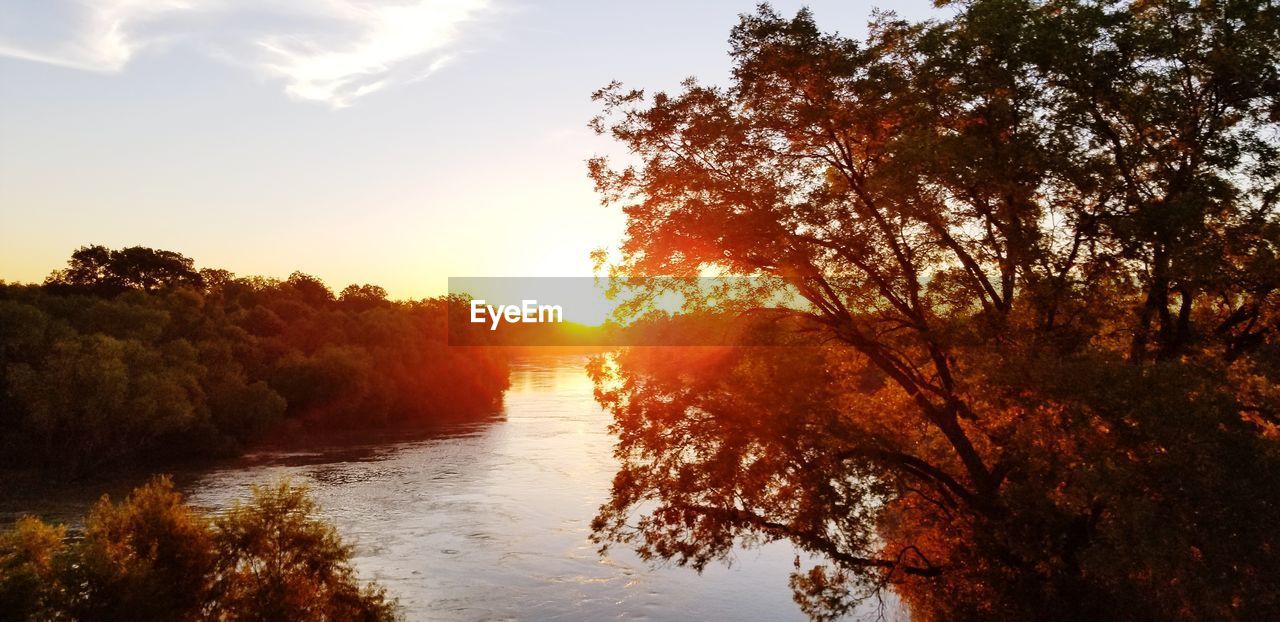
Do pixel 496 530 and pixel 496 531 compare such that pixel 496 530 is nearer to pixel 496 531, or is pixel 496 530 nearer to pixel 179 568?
pixel 496 531

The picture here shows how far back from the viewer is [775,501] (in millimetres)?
17172

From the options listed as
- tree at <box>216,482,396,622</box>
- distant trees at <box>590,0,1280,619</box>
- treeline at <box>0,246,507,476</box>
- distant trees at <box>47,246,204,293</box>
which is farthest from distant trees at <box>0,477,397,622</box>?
distant trees at <box>47,246,204,293</box>

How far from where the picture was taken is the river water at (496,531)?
92.6ft

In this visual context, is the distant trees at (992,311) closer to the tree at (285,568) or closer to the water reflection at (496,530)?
the tree at (285,568)

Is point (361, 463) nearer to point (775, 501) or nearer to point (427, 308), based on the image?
point (775, 501)

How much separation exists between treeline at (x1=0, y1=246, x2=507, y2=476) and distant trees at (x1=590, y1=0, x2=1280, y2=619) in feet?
132

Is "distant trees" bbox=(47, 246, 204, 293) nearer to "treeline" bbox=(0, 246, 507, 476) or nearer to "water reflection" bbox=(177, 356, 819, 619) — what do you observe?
"treeline" bbox=(0, 246, 507, 476)

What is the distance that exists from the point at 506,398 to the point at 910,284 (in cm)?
8515

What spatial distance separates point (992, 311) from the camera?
1585 cm

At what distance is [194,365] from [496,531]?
31.9 m

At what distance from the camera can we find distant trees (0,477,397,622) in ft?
57.9

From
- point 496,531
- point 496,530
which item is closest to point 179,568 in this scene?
point 496,531

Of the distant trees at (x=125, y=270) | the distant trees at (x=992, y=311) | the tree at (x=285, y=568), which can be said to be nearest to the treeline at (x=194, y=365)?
the distant trees at (x=125, y=270)

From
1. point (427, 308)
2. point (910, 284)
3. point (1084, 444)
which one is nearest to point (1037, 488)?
point (1084, 444)
